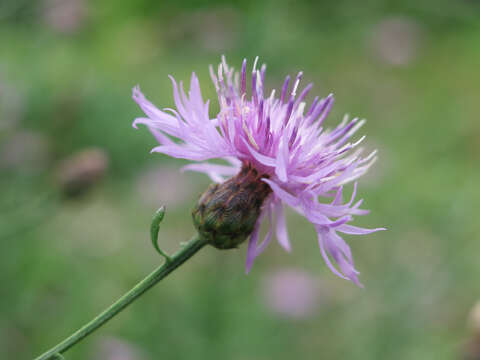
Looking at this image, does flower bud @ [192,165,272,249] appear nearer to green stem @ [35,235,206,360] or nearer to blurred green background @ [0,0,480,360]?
green stem @ [35,235,206,360]

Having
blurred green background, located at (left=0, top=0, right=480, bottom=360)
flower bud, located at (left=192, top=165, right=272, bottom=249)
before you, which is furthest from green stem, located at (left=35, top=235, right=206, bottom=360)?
blurred green background, located at (left=0, top=0, right=480, bottom=360)

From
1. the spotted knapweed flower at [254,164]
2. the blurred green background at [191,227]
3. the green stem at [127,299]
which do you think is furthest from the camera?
the blurred green background at [191,227]

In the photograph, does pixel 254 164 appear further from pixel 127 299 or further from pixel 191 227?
pixel 191 227

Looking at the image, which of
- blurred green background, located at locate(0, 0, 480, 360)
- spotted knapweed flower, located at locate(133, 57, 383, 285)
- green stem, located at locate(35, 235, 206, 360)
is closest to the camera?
green stem, located at locate(35, 235, 206, 360)

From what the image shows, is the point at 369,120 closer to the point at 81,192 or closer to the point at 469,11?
the point at 469,11

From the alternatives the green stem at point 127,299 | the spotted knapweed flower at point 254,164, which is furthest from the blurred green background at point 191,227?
the green stem at point 127,299

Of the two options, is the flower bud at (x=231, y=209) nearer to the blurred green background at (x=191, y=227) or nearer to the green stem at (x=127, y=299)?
the green stem at (x=127, y=299)
